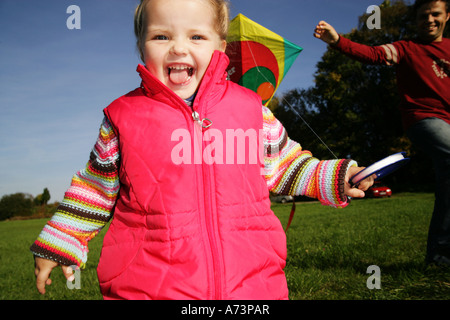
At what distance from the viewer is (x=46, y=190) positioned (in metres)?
49.2

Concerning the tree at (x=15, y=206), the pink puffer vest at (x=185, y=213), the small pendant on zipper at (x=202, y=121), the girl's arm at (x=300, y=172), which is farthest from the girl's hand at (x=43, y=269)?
the tree at (x=15, y=206)

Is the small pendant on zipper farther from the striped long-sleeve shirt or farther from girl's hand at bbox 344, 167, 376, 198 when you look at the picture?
girl's hand at bbox 344, 167, 376, 198

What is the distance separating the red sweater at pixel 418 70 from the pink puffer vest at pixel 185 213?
188 centimetres

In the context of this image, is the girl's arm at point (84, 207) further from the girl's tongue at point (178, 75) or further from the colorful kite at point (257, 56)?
the colorful kite at point (257, 56)

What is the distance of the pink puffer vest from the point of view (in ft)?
4.93

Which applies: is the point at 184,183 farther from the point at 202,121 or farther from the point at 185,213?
the point at 202,121

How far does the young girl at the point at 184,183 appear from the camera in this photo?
1.53 m

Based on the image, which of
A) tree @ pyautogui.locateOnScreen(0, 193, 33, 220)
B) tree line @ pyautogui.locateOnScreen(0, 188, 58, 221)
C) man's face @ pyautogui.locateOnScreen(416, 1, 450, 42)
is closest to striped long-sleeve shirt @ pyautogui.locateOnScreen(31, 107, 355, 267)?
man's face @ pyautogui.locateOnScreen(416, 1, 450, 42)

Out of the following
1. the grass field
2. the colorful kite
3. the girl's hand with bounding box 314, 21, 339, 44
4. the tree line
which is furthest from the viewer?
the tree line

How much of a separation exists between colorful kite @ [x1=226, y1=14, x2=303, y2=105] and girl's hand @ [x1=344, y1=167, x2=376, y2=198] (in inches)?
196

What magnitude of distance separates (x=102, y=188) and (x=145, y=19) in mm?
893

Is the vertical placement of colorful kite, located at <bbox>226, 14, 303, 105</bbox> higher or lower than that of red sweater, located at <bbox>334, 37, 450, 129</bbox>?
higher
